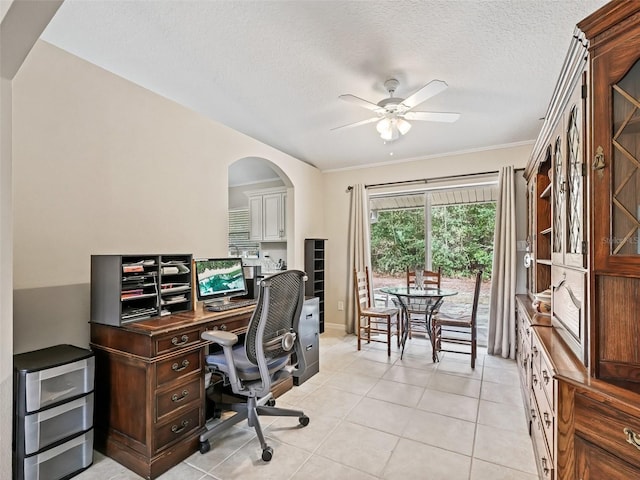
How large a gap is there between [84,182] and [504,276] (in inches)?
173

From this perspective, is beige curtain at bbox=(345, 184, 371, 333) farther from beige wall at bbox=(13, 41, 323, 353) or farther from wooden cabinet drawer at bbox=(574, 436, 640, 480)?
wooden cabinet drawer at bbox=(574, 436, 640, 480)

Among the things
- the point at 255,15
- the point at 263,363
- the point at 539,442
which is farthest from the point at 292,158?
the point at 539,442

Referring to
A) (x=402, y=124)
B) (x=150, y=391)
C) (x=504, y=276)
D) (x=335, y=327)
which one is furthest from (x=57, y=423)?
(x=504, y=276)

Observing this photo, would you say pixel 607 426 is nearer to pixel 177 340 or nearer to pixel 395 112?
pixel 177 340

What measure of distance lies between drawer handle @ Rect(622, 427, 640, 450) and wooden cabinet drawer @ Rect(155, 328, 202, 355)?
6.94 ft

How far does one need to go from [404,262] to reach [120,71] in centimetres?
412

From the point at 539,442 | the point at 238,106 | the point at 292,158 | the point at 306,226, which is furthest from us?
the point at 306,226

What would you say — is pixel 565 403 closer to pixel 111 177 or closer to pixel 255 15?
pixel 255 15

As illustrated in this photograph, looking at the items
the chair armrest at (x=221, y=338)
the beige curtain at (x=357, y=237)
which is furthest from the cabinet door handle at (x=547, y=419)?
the beige curtain at (x=357, y=237)

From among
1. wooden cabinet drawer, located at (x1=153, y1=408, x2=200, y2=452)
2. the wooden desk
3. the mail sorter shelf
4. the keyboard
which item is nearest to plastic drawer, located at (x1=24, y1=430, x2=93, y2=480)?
the mail sorter shelf

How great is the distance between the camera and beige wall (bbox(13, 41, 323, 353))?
1956mm

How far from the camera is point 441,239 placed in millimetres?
4727

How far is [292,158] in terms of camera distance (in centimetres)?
454

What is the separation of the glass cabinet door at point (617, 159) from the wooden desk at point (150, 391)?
2.19 metres
